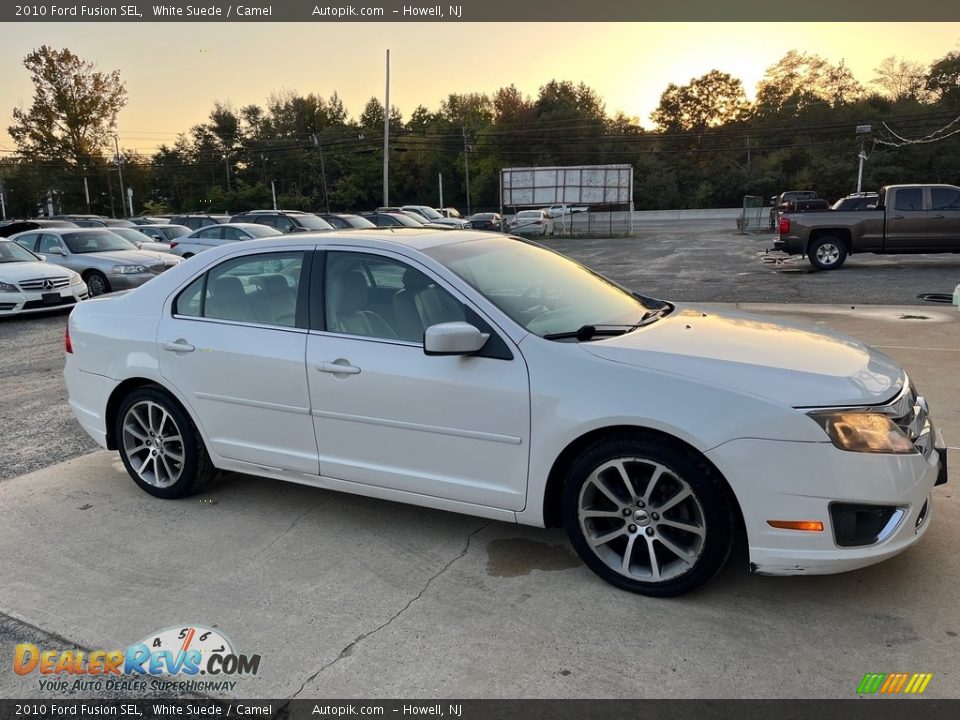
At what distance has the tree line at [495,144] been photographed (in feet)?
205

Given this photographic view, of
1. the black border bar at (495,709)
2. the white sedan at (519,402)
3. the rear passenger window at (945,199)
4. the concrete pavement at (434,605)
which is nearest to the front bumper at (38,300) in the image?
the white sedan at (519,402)

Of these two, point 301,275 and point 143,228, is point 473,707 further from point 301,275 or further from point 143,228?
point 143,228

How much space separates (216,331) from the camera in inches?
163

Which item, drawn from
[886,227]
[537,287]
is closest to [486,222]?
[886,227]

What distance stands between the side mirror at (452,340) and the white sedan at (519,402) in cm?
1

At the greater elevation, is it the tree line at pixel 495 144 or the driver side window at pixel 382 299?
the tree line at pixel 495 144

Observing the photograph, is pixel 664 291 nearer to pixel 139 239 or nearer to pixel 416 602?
pixel 416 602

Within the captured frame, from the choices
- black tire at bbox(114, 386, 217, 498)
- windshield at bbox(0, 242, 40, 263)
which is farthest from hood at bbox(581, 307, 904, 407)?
windshield at bbox(0, 242, 40, 263)

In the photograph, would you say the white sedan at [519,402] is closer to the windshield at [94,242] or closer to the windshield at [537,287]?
the windshield at [537,287]

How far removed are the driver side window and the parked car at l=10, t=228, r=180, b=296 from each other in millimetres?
11650

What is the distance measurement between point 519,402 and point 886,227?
1654 centimetres

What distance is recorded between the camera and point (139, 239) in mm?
20344

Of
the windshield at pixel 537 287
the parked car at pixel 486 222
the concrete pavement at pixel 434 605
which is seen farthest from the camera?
the parked car at pixel 486 222

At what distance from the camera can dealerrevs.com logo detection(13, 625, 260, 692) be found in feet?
8.91
